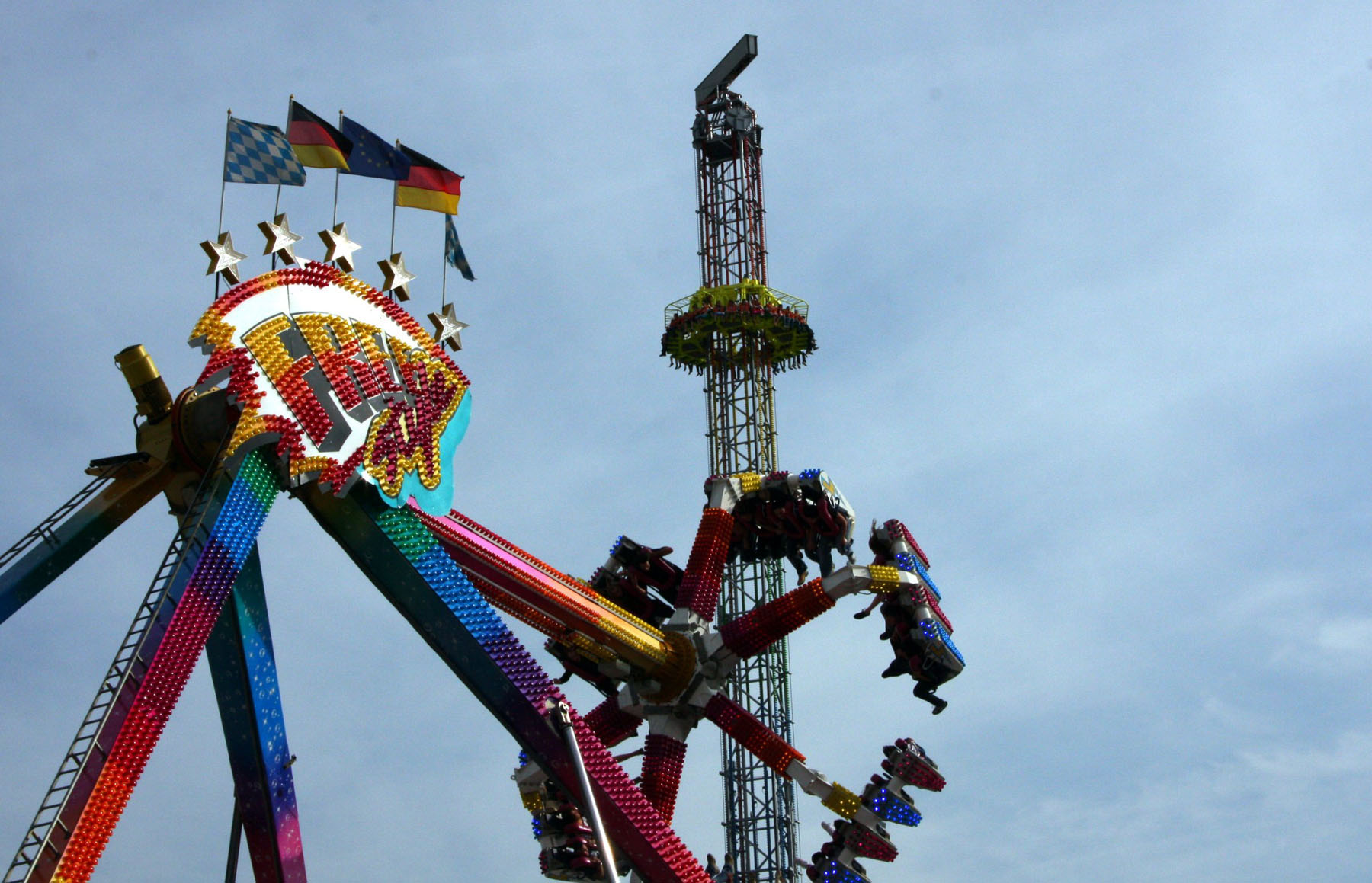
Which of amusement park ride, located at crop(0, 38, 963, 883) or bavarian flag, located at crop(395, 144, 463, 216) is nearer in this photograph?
amusement park ride, located at crop(0, 38, 963, 883)

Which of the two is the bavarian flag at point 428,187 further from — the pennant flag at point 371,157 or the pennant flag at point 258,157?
the pennant flag at point 258,157

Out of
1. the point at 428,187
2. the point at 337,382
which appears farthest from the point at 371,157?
the point at 337,382

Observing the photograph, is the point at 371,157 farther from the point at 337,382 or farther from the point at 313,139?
the point at 337,382

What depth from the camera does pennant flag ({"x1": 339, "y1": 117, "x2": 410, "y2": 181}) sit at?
90.9 ft

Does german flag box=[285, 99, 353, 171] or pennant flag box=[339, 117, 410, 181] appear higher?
pennant flag box=[339, 117, 410, 181]

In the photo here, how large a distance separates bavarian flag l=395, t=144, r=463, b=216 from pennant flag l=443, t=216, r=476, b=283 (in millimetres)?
624

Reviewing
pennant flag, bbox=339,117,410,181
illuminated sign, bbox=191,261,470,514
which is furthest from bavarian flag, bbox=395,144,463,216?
illuminated sign, bbox=191,261,470,514

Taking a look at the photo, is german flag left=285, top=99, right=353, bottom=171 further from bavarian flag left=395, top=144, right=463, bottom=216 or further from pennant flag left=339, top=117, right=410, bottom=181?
bavarian flag left=395, top=144, right=463, bottom=216

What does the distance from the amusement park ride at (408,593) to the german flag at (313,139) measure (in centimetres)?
127

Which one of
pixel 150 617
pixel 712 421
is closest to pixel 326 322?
pixel 150 617

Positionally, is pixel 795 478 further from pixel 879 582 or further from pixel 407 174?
pixel 407 174

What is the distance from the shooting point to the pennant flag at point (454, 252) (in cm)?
3067

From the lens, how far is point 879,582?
34812mm

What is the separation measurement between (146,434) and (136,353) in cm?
114
